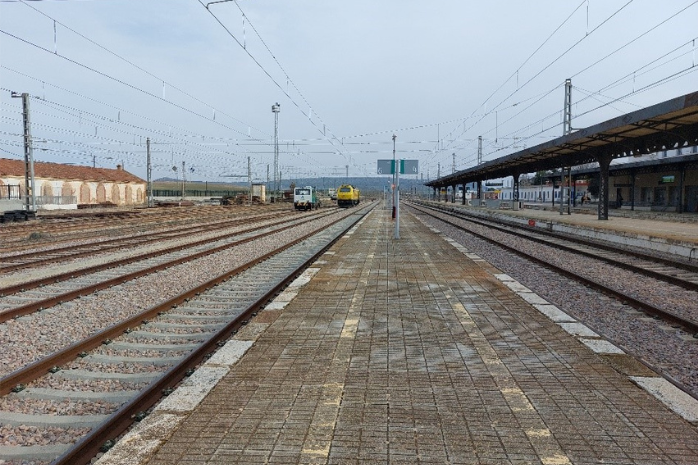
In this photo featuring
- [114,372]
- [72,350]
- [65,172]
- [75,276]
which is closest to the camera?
[114,372]

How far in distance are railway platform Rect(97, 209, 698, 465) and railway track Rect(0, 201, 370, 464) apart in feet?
0.75

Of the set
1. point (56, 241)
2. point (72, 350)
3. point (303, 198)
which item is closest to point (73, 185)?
point (303, 198)

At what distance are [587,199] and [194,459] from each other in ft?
258

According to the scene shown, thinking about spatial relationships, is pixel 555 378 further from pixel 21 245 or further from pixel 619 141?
pixel 619 141

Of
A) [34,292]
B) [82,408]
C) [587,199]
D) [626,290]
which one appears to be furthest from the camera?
[587,199]

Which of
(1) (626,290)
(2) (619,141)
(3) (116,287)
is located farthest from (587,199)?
(3) (116,287)

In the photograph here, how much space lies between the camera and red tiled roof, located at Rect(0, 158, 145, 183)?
49300 mm

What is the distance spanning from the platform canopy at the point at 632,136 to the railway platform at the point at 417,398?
12.1 meters

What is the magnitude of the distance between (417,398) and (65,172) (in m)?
63.0

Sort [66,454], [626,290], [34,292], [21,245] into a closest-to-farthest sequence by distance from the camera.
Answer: [66,454] → [34,292] → [626,290] → [21,245]

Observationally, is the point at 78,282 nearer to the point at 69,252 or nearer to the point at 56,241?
the point at 69,252

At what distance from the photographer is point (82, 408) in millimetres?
4246

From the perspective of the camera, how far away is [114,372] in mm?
5086

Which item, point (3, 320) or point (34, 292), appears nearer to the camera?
point (3, 320)
